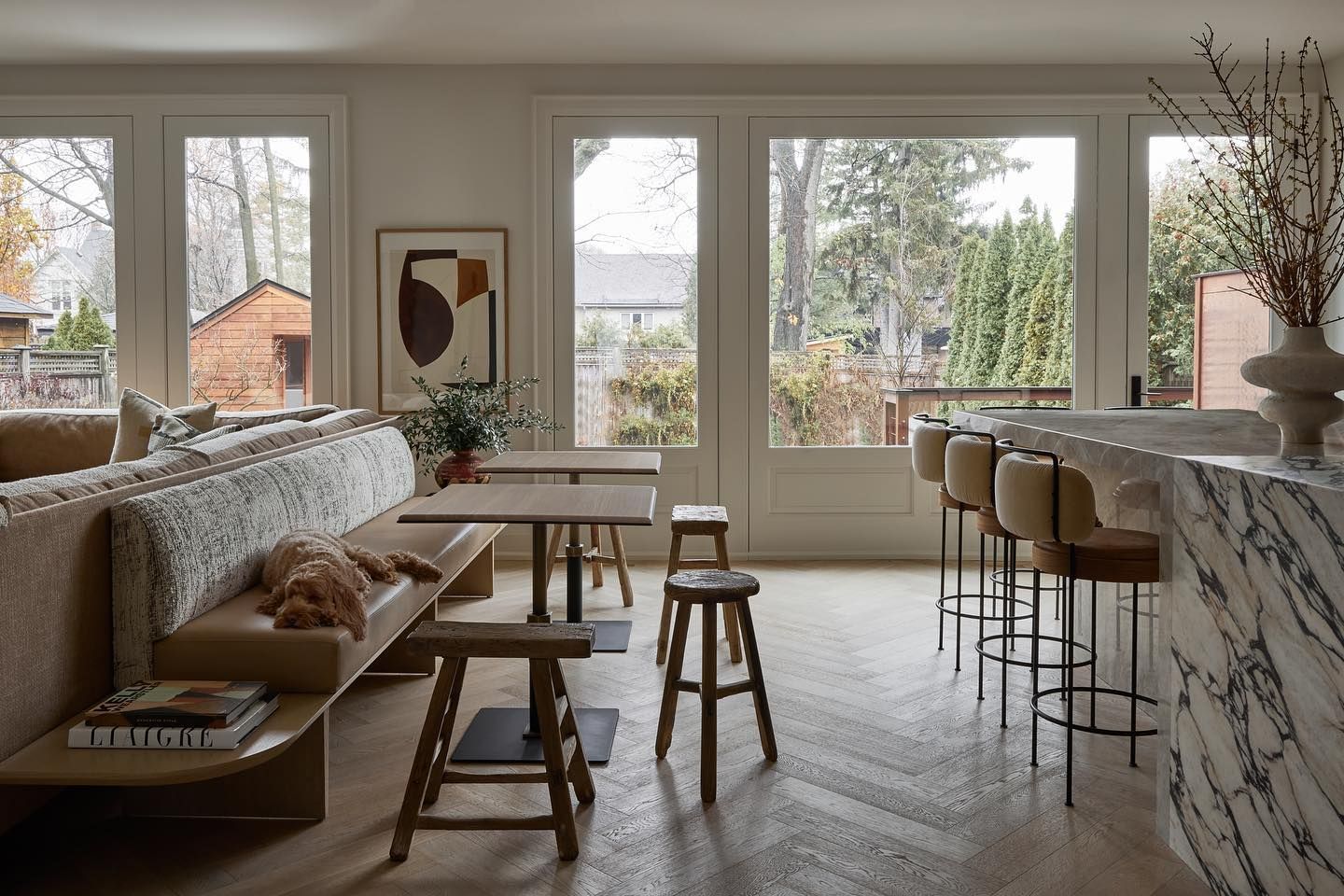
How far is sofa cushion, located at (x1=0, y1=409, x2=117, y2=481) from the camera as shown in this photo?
5.25m

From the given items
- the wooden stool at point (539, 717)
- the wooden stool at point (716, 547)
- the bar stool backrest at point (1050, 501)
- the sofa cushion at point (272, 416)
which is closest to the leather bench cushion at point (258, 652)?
the wooden stool at point (539, 717)

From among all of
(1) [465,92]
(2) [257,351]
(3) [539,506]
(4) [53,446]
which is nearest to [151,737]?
(3) [539,506]

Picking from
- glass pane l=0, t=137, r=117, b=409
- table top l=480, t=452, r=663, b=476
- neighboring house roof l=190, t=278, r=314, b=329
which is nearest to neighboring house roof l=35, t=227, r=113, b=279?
glass pane l=0, t=137, r=117, b=409

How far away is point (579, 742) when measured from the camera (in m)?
2.63

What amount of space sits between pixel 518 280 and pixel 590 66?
1.29 m

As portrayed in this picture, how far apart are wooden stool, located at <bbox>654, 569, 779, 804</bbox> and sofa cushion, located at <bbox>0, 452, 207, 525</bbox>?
59.0 inches

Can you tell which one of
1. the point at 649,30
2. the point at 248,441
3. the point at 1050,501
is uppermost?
the point at 649,30

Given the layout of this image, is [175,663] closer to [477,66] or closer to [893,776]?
[893,776]

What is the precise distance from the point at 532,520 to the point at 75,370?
175 inches

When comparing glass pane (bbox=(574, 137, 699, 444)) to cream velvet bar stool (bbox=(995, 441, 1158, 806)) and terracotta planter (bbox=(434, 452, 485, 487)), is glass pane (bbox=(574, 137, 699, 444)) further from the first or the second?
cream velvet bar stool (bbox=(995, 441, 1158, 806))

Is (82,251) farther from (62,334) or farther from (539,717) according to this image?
(539,717)

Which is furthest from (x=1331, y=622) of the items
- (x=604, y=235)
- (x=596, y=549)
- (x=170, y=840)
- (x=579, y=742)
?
(x=604, y=235)

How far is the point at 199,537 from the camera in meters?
2.74

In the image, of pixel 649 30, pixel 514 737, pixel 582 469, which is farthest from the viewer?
pixel 649 30
